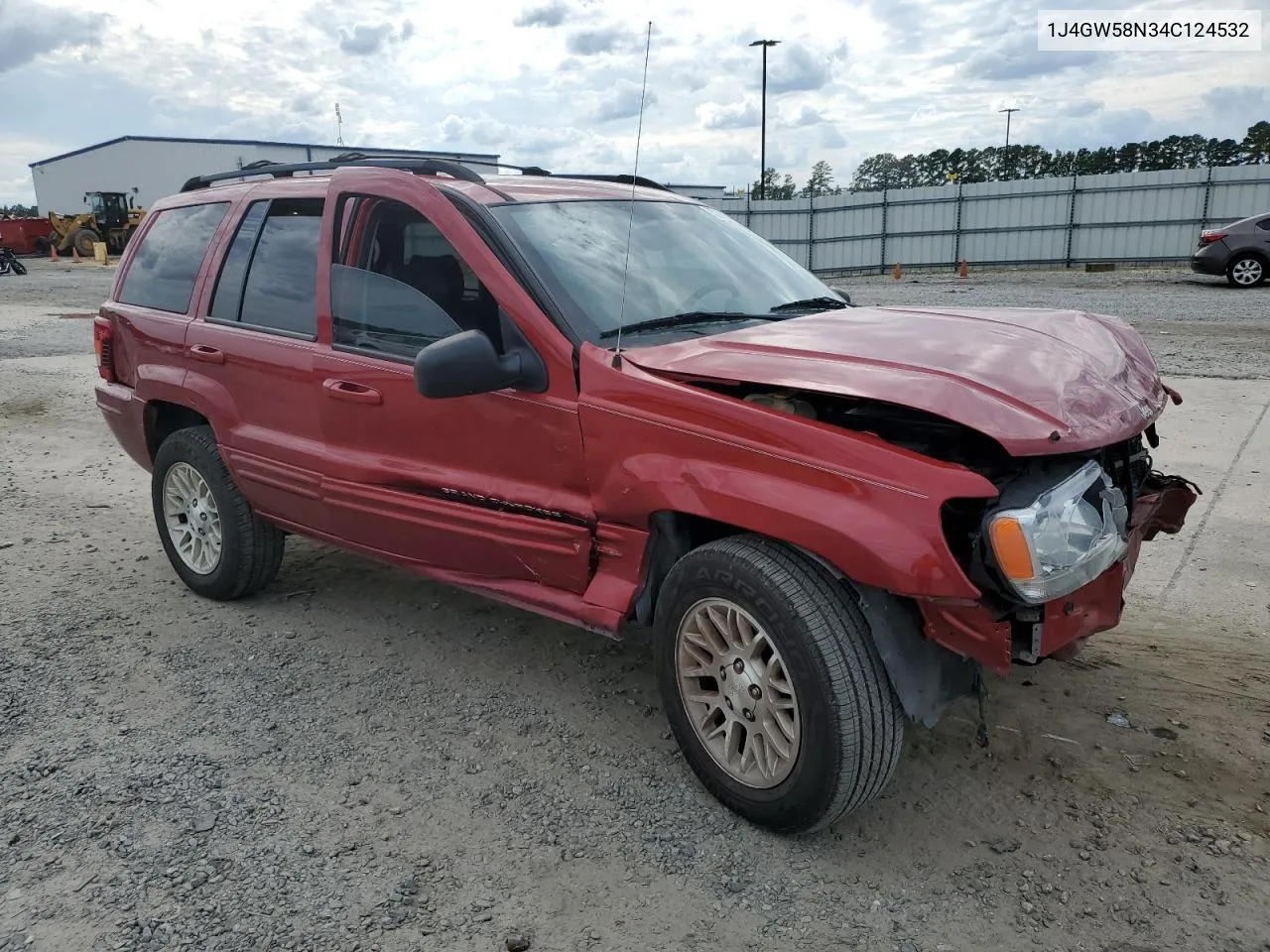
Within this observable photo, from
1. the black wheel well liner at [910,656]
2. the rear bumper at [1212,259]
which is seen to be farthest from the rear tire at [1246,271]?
the black wheel well liner at [910,656]

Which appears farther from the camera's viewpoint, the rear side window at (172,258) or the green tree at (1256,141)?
the green tree at (1256,141)

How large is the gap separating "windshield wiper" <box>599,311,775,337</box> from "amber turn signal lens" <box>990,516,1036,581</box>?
130 cm

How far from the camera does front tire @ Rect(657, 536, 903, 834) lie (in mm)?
2564

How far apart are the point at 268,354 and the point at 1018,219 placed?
2546 centimetres

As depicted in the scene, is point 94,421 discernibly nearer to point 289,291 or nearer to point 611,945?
point 289,291

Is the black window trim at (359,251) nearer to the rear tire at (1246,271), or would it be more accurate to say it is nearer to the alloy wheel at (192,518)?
the alloy wheel at (192,518)

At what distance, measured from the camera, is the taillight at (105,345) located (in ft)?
16.4

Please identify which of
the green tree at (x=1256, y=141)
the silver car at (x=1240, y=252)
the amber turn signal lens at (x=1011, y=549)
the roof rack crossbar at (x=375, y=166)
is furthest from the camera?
the green tree at (x=1256, y=141)

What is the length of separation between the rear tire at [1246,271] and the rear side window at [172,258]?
60.3 ft

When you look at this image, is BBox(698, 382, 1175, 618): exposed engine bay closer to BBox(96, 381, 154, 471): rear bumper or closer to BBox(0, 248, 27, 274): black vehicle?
BBox(96, 381, 154, 471): rear bumper

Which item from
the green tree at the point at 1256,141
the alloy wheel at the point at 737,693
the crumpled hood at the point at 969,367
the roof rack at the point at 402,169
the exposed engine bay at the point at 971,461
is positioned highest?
the green tree at the point at 1256,141

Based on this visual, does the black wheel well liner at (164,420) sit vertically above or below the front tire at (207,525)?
above

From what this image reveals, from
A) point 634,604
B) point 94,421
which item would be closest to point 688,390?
point 634,604

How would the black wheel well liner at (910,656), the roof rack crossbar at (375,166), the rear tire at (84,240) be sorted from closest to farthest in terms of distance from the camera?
the black wheel well liner at (910,656)
the roof rack crossbar at (375,166)
the rear tire at (84,240)
